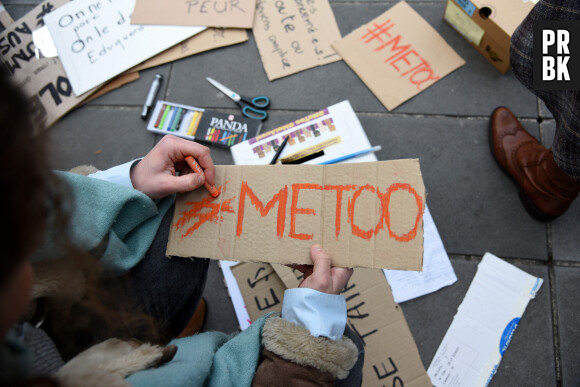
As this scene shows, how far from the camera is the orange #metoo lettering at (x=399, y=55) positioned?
5.02 ft

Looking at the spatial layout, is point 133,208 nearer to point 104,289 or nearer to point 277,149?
point 104,289

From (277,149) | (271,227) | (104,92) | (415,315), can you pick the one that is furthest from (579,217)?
(104,92)

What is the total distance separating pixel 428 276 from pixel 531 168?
52 centimetres

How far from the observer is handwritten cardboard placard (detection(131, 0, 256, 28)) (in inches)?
66.2

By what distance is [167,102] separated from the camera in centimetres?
159

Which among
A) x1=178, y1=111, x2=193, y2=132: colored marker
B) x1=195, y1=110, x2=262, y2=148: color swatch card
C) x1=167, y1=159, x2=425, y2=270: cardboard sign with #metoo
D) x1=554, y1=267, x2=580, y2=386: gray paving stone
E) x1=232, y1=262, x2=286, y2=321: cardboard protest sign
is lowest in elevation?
x1=554, y1=267, x2=580, y2=386: gray paving stone

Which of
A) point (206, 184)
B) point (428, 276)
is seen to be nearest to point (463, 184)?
point (428, 276)

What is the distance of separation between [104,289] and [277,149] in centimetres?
77

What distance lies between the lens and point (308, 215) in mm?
767

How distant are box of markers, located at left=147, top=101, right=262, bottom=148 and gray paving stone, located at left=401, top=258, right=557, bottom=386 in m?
0.86

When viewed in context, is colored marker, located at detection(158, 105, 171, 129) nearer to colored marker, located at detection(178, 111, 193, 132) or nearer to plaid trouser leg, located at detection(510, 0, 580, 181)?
colored marker, located at detection(178, 111, 193, 132)

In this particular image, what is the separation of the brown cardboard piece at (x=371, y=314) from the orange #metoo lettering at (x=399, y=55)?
2.62 ft

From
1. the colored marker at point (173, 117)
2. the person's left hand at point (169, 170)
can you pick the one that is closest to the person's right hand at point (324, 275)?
the person's left hand at point (169, 170)

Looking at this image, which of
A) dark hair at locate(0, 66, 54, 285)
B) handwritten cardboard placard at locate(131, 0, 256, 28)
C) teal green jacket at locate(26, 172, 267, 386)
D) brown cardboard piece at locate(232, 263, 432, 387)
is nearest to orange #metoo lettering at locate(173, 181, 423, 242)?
teal green jacket at locate(26, 172, 267, 386)
